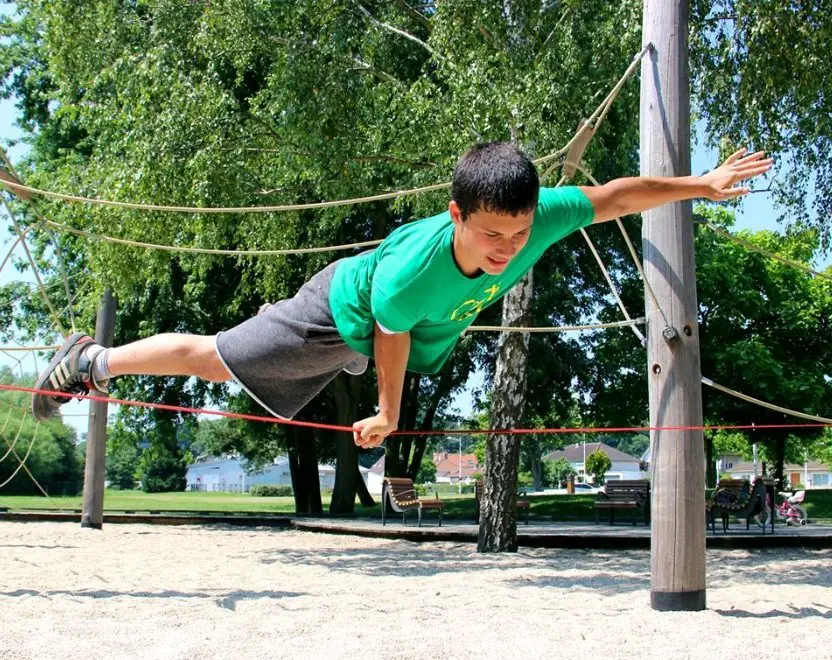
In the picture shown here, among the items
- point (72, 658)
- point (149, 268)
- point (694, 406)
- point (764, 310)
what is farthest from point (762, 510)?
point (764, 310)

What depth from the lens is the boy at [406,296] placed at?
9.11ft

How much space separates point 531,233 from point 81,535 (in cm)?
1001

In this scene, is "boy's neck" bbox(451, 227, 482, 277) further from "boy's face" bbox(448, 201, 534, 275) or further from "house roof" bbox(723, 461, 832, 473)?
Result: "house roof" bbox(723, 461, 832, 473)

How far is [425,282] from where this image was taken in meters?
2.92

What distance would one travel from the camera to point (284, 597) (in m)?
6.32

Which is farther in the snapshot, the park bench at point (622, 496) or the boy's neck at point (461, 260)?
the park bench at point (622, 496)

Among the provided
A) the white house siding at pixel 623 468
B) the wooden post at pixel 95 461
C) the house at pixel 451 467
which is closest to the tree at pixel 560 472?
the white house siding at pixel 623 468

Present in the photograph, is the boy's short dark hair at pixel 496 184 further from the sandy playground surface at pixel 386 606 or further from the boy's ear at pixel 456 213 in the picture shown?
the sandy playground surface at pixel 386 606

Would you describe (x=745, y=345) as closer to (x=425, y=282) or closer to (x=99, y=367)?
(x=99, y=367)

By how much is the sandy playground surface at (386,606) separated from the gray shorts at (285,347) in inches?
62.1

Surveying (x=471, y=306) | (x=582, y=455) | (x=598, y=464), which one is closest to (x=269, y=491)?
(x=598, y=464)

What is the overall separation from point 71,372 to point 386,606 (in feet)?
9.61

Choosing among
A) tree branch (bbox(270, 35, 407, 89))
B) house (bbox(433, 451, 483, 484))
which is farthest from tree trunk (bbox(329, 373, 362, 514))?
house (bbox(433, 451, 483, 484))

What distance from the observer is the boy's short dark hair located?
2.69 meters
